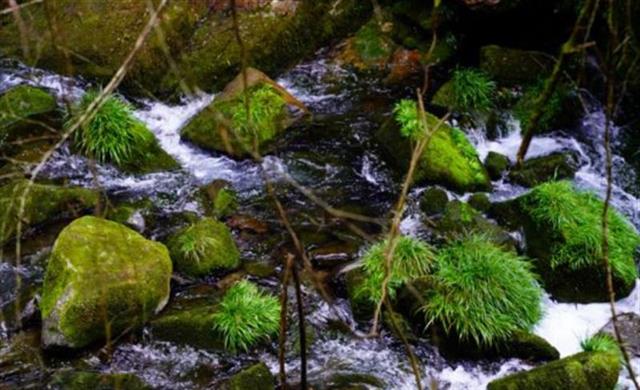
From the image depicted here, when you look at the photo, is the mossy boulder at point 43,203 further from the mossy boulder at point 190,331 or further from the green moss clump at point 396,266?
the green moss clump at point 396,266

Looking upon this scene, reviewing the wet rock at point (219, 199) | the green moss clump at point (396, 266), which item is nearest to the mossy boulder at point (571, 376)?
the green moss clump at point (396, 266)

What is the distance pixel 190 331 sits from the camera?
5.00 m

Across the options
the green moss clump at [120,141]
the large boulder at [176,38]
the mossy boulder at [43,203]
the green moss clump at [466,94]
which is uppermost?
the large boulder at [176,38]

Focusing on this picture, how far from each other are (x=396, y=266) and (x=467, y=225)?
0.96 meters

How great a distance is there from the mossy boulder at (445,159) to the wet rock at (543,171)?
0.37m

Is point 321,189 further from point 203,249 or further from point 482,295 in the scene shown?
point 482,295

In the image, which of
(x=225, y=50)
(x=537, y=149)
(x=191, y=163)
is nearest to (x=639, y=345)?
(x=537, y=149)

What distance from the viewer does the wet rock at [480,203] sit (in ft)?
21.1

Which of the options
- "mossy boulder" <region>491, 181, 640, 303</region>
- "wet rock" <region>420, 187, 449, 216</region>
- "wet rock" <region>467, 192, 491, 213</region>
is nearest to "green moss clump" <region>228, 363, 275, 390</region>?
"wet rock" <region>420, 187, 449, 216</region>

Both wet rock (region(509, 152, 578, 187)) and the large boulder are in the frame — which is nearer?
wet rock (region(509, 152, 578, 187))

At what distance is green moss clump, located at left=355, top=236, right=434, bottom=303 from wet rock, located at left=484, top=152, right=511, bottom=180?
182cm

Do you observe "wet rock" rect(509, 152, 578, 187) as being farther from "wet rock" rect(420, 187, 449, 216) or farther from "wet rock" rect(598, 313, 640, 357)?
"wet rock" rect(598, 313, 640, 357)

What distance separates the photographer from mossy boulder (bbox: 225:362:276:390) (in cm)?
443

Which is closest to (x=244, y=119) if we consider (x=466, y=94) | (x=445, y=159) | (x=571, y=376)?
(x=445, y=159)
